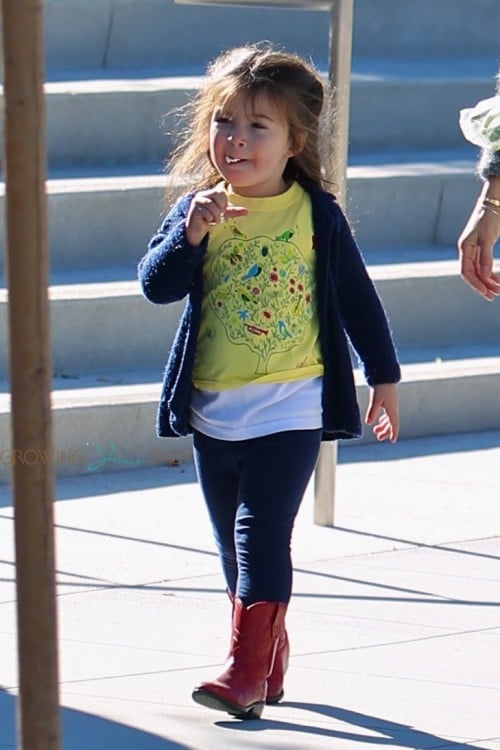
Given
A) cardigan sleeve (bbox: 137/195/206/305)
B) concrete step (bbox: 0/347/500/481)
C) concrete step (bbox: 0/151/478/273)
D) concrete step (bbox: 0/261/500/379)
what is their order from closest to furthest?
cardigan sleeve (bbox: 137/195/206/305), concrete step (bbox: 0/347/500/481), concrete step (bbox: 0/261/500/379), concrete step (bbox: 0/151/478/273)

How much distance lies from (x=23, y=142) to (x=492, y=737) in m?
1.80

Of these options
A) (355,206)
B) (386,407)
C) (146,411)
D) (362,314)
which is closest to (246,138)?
(362,314)

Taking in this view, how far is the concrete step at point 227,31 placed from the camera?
6.43 m

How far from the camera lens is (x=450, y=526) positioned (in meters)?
4.46

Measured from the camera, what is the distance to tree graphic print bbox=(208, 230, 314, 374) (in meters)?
3.13

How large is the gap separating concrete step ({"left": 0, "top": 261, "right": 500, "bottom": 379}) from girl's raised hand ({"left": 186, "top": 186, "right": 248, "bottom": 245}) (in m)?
2.09

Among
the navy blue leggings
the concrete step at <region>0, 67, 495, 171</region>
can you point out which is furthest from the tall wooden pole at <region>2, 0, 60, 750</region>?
the concrete step at <region>0, 67, 495, 171</region>

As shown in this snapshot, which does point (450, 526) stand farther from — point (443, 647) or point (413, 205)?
point (413, 205)

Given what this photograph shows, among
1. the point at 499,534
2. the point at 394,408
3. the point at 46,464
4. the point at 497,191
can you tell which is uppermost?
the point at 497,191

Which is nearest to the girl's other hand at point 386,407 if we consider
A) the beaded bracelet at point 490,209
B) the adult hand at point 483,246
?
A: the adult hand at point 483,246

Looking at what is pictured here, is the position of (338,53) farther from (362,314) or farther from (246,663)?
(246,663)

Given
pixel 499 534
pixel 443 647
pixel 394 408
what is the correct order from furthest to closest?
pixel 499 534, pixel 443 647, pixel 394 408

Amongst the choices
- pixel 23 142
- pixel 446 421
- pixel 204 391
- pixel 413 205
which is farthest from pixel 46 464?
pixel 413 205

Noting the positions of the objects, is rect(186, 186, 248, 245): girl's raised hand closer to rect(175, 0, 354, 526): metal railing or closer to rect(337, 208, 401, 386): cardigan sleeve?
rect(337, 208, 401, 386): cardigan sleeve
